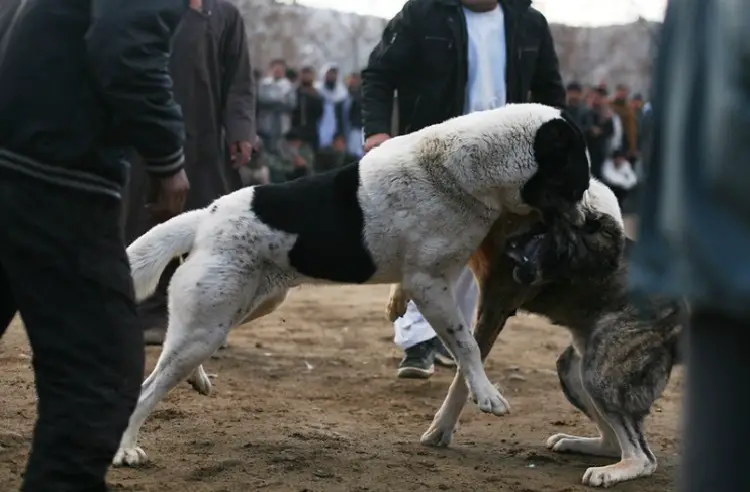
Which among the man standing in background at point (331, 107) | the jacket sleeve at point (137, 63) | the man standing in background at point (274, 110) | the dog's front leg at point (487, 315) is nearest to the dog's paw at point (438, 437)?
the dog's front leg at point (487, 315)

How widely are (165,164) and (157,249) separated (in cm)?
133

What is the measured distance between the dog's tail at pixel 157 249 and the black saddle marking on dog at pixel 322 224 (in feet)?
0.97

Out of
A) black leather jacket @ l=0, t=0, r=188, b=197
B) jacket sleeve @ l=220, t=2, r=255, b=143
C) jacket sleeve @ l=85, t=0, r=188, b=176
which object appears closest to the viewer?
jacket sleeve @ l=85, t=0, r=188, b=176

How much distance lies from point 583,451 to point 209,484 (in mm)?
1660

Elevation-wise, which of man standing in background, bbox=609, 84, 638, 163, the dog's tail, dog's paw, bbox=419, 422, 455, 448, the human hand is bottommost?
man standing in background, bbox=609, 84, 638, 163

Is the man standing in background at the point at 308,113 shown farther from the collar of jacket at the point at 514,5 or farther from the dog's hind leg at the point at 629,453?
the dog's hind leg at the point at 629,453

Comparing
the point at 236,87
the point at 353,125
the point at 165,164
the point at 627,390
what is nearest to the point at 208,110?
the point at 236,87

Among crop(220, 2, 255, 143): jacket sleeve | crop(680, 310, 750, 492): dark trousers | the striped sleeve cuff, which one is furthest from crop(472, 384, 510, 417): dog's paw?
crop(220, 2, 255, 143): jacket sleeve

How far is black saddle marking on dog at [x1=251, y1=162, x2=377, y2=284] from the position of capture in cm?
423

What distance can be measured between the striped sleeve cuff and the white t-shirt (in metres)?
2.70

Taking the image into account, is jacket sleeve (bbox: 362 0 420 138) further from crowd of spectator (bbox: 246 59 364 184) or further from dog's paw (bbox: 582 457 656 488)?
crowd of spectator (bbox: 246 59 364 184)

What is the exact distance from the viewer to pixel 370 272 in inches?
169

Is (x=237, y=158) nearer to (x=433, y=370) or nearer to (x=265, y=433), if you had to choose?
(x=433, y=370)

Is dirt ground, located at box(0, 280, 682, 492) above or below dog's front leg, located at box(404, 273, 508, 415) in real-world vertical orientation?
below
